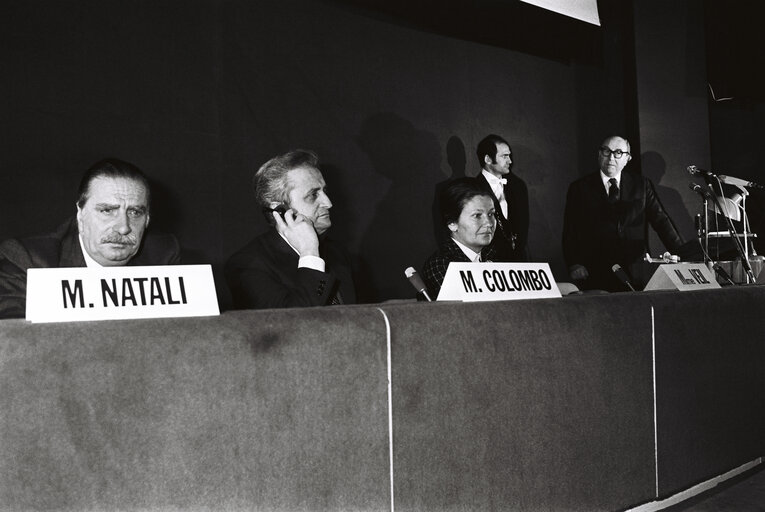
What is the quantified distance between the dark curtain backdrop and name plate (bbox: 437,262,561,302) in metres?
1.87

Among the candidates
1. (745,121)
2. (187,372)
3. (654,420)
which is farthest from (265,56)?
(745,121)

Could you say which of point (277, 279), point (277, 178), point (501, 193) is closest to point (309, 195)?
point (277, 178)

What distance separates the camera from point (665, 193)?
5098 millimetres

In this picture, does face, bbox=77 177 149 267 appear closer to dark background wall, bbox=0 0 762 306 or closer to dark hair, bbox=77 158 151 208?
dark hair, bbox=77 158 151 208

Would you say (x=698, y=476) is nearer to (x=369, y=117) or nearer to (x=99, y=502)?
(x=99, y=502)

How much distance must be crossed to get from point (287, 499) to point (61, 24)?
2.38 m

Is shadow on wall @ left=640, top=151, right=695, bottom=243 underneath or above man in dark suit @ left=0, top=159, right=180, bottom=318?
above

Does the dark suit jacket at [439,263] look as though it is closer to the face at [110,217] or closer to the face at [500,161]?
the face at [110,217]

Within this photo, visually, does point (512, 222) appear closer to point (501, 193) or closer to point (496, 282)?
point (501, 193)

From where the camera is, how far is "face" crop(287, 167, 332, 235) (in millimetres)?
2348

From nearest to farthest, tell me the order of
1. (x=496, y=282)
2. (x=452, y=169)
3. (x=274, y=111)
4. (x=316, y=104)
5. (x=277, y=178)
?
(x=496, y=282)
(x=277, y=178)
(x=274, y=111)
(x=316, y=104)
(x=452, y=169)

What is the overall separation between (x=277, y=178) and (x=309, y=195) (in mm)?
113

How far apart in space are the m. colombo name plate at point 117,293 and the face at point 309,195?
1144mm

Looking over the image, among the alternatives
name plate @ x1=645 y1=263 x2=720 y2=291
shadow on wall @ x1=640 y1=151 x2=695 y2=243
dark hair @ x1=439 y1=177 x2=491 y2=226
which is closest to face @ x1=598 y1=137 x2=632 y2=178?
shadow on wall @ x1=640 y1=151 x2=695 y2=243
